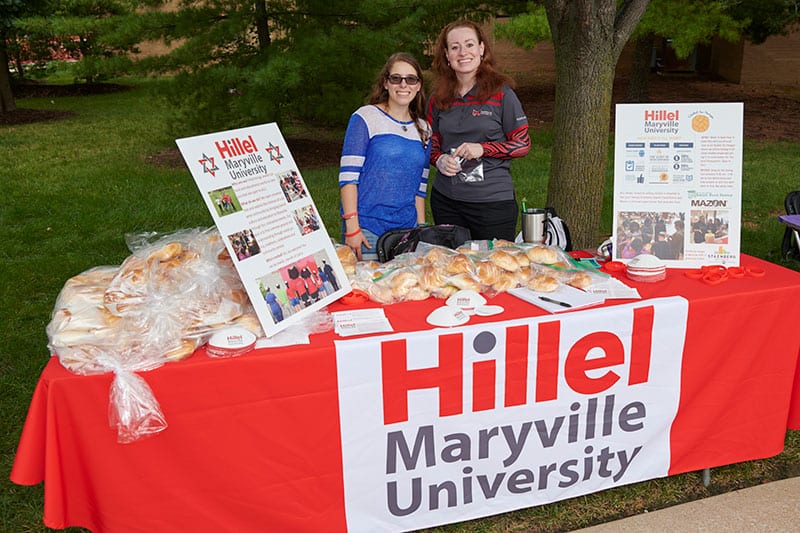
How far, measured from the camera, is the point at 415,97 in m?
3.16

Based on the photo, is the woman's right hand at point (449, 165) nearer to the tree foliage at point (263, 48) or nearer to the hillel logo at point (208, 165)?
the hillel logo at point (208, 165)

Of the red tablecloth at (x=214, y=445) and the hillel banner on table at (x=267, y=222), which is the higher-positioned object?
the hillel banner on table at (x=267, y=222)

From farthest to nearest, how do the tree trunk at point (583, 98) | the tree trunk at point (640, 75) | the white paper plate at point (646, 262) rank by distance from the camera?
the tree trunk at point (640, 75) < the tree trunk at point (583, 98) < the white paper plate at point (646, 262)

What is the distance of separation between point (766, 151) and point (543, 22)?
3.93 m

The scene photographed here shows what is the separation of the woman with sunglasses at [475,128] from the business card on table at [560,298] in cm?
79

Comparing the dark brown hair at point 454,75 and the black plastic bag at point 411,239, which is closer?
the black plastic bag at point 411,239

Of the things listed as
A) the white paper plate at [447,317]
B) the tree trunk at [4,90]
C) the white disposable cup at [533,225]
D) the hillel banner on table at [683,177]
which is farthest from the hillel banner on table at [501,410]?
the tree trunk at [4,90]

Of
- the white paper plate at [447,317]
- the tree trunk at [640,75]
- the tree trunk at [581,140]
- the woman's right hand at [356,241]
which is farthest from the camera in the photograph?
the tree trunk at [640,75]

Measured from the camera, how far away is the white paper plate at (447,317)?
229 cm

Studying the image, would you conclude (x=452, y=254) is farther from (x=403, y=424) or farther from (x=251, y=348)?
(x=251, y=348)

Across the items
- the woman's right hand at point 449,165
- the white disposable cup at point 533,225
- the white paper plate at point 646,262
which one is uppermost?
the woman's right hand at point 449,165

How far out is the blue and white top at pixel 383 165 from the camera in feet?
10.1

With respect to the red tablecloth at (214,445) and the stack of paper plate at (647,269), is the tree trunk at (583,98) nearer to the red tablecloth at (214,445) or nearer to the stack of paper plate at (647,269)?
the stack of paper plate at (647,269)

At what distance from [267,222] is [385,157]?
915 mm
